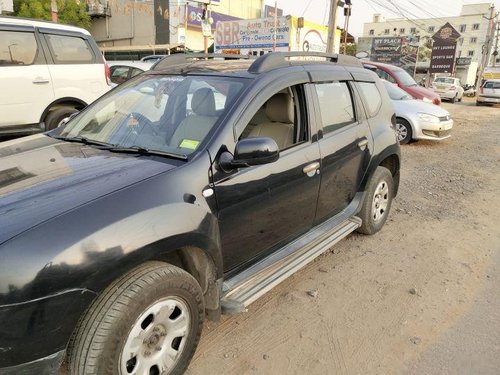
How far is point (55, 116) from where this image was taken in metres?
6.78

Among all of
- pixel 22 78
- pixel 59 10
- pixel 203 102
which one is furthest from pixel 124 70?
pixel 59 10

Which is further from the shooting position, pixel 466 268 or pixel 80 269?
pixel 466 268

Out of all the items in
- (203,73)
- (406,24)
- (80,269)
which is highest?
(406,24)

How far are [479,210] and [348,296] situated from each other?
10.7ft

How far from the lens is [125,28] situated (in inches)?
1565

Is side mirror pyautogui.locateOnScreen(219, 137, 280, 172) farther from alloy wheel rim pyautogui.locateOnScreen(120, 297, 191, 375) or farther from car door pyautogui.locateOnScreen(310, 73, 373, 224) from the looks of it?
car door pyautogui.locateOnScreen(310, 73, 373, 224)

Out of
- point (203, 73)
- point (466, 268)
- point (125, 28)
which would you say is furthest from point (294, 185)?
point (125, 28)

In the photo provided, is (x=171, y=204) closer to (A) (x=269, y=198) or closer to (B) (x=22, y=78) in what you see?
(A) (x=269, y=198)

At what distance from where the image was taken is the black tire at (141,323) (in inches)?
72.0

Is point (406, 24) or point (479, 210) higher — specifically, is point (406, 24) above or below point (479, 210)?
above

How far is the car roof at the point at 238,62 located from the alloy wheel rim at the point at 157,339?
5.37 feet

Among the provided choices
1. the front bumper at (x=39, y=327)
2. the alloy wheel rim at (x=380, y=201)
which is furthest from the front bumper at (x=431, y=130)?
the front bumper at (x=39, y=327)

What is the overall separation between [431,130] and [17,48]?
834cm

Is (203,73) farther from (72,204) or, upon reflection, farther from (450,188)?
(450,188)
